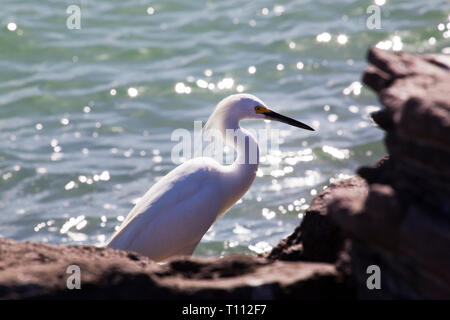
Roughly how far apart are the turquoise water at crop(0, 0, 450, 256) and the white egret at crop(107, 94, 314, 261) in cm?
123

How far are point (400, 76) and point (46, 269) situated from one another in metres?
1.79

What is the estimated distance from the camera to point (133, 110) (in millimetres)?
10867

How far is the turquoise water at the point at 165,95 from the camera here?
8.57 meters

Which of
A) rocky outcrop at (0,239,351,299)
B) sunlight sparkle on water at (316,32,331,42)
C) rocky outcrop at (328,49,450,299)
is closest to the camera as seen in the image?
rocky outcrop at (328,49,450,299)

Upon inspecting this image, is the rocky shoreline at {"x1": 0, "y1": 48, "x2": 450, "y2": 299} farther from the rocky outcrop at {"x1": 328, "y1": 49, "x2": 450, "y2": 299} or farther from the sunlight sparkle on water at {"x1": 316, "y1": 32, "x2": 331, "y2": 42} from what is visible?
the sunlight sparkle on water at {"x1": 316, "y1": 32, "x2": 331, "y2": 42}

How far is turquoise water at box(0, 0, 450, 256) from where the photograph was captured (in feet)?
28.1

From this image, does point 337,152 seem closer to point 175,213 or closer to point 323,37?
point 323,37

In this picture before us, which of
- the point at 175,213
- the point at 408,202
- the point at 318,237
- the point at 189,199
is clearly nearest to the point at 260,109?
the point at 189,199

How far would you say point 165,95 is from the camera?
1126cm

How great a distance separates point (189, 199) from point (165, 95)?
5.33m

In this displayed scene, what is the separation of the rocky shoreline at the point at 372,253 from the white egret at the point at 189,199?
1720 millimetres

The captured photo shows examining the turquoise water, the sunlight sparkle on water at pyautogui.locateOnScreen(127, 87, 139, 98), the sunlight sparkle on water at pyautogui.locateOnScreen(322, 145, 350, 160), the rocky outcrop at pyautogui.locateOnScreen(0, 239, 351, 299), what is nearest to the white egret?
the turquoise water
